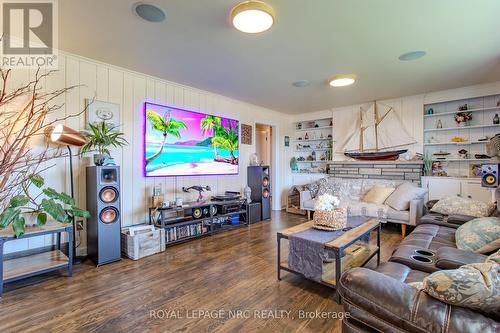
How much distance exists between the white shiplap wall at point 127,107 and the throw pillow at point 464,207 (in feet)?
11.1

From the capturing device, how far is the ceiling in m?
2.02

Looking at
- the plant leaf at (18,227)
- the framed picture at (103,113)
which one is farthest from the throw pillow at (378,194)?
the plant leaf at (18,227)

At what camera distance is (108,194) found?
2807mm

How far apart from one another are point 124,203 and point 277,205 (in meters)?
3.65

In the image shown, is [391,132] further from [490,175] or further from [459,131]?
[490,175]

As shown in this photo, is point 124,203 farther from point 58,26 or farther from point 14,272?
point 58,26

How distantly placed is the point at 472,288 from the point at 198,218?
10.9 feet

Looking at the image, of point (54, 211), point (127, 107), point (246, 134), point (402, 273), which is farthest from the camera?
point (246, 134)

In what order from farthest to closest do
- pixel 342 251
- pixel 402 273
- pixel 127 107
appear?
pixel 127 107, pixel 342 251, pixel 402 273

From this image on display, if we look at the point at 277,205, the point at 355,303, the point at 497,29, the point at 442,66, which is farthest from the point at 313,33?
the point at 277,205

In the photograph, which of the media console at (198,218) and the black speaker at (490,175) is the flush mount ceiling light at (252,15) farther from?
the black speaker at (490,175)

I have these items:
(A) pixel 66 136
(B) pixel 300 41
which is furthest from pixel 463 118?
(A) pixel 66 136

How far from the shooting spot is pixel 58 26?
7.47 ft

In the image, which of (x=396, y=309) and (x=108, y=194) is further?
(x=108, y=194)
